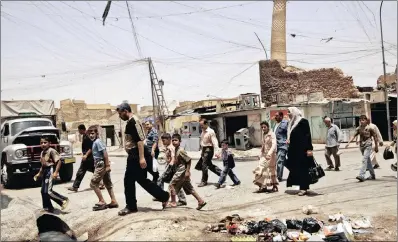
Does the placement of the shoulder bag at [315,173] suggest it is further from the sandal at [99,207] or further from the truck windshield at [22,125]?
the truck windshield at [22,125]

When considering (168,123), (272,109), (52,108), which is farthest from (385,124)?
(52,108)

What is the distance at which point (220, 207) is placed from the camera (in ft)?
23.4

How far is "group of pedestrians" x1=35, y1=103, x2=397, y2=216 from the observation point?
19.8 ft

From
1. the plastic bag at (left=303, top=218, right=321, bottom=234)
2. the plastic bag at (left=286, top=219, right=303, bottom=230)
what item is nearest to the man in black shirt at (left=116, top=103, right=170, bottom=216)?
the plastic bag at (left=286, top=219, right=303, bottom=230)

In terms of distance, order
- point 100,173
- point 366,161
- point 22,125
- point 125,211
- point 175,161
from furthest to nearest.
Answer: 1. point 22,125
2. point 366,161
3. point 100,173
4. point 175,161
5. point 125,211

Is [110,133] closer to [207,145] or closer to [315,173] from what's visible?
[207,145]

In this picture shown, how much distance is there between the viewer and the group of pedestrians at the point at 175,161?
605cm

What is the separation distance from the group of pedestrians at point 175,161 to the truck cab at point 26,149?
2.65 meters

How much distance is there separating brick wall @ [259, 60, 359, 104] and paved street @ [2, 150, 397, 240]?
21.7 metres

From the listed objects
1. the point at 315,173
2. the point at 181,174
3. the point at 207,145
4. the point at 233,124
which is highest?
the point at 233,124

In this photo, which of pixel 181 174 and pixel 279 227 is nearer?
pixel 279 227

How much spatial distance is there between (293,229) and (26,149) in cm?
881

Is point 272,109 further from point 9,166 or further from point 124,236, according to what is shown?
point 124,236

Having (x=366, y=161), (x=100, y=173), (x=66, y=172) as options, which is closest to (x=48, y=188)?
(x=100, y=173)
